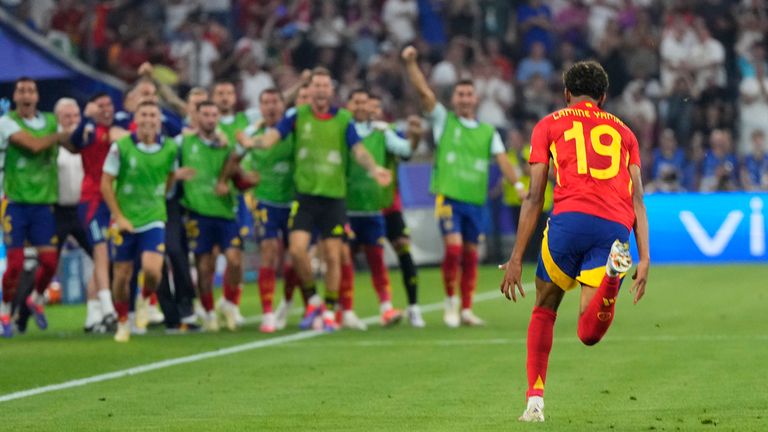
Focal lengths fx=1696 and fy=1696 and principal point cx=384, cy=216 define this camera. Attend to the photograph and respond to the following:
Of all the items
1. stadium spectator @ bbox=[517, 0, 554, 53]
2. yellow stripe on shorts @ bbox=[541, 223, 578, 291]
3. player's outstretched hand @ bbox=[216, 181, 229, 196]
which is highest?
stadium spectator @ bbox=[517, 0, 554, 53]

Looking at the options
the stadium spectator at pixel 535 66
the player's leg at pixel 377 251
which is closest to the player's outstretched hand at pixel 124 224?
the player's leg at pixel 377 251

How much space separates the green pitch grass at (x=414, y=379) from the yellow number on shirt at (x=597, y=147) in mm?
1395

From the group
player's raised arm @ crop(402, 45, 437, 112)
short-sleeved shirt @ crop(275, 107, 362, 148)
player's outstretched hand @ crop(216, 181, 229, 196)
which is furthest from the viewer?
player's outstretched hand @ crop(216, 181, 229, 196)

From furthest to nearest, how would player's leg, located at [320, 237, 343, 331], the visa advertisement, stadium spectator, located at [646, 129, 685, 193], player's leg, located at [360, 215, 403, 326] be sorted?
stadium spectator, located at [646, 129, 685, 193]
the visa advertisement
player's leg, located at [360, 215, 403, 326]
player's leg, located at [320, 237, 343, 331]

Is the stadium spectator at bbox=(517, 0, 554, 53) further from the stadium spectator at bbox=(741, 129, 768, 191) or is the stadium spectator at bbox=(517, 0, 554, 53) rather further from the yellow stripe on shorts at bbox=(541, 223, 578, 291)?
the yellow stripe on shorts at bbox=(541, 223, 578, 291)

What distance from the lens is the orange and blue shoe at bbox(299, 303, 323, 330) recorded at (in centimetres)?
1703

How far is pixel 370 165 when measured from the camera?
16.0m

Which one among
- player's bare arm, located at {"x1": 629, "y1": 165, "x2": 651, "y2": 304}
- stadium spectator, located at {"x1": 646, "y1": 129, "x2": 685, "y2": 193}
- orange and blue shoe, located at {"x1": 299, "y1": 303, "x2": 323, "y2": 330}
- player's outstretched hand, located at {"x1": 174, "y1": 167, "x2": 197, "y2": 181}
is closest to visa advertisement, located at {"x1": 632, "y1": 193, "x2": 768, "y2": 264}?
stadium spectator, located at {"x1": 646, "y1": 129, "x2": 685, "y2": 193}

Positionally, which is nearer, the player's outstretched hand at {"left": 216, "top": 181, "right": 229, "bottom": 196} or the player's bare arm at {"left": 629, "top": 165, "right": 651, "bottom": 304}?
the player's bare arm at {"left": 629, "top": 165, "right": 651, "bottom": 304}

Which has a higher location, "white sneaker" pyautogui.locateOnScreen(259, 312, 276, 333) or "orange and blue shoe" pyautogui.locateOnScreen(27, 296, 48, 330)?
"orange and blue shoe" pyautogui.locateOnScreen(27, 296, 48, 330)

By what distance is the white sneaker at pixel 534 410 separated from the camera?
30.9ft

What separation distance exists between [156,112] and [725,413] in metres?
7.73

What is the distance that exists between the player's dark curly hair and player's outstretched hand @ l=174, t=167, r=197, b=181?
24.8 ft

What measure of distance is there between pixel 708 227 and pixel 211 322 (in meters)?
11.8
